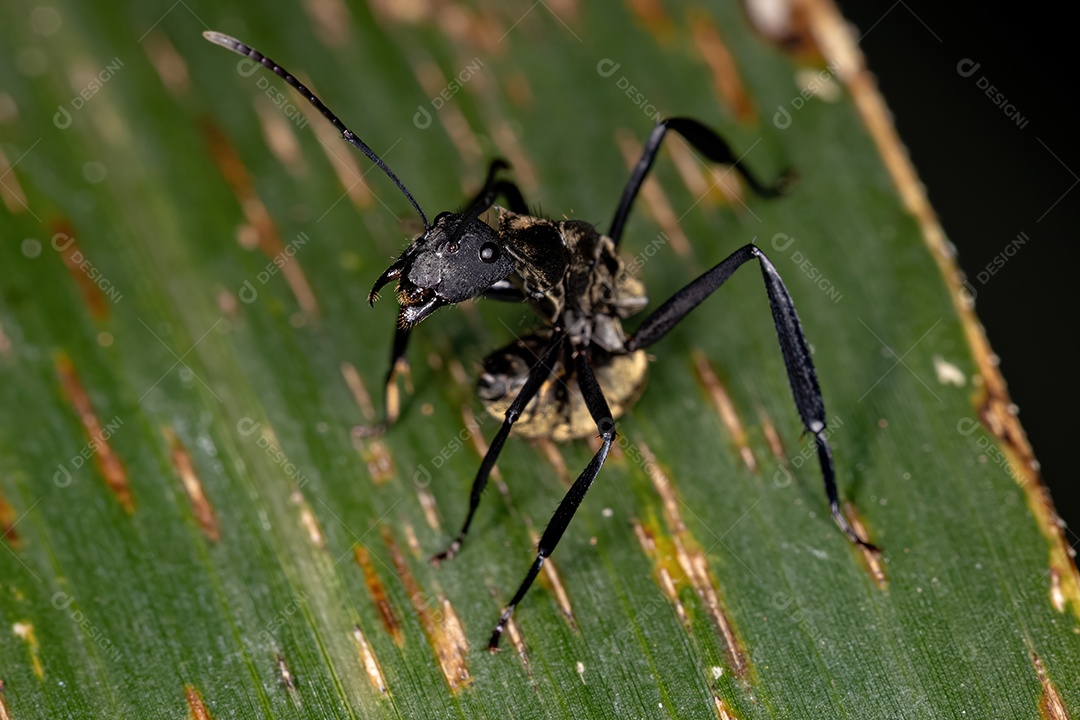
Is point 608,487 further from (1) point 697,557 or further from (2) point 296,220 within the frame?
(2) point 296,220

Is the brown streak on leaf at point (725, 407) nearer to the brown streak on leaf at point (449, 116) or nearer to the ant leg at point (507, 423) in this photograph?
the ant leg at point (507, 423)

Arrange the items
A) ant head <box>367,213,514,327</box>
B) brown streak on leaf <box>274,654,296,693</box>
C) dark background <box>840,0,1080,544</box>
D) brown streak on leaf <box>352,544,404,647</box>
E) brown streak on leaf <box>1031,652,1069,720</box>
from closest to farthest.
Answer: ant head <box>367,213,514,327</box>, brown streak on leaf <box>1031,652,1069,720</box>, brown streak on leaf <box>274,654,296,693</box>, brown streak on leaf <box>352,544,404,647</box>, dark background <box>840,0,1080,544</box>

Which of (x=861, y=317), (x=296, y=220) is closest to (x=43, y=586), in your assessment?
(x=296, y=220)

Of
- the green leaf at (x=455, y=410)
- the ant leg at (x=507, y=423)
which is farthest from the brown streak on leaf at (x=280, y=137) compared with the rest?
the ant leg at (x=507, y=423)

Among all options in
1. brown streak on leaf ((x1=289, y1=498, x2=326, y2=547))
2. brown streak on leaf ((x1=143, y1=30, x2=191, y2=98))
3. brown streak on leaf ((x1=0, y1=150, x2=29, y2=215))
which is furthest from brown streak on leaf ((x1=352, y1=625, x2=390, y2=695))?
brown streak on leaf ((x1=143, y1=30, x2=191, y2=98))

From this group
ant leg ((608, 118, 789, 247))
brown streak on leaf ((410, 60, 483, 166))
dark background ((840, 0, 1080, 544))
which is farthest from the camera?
brown streak on leaf ((410, 60, 483, 166))

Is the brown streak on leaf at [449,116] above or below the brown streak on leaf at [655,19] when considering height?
below

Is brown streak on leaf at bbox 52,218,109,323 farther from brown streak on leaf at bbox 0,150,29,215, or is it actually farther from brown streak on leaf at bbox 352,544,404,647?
brown streak on leaf at bbox 352,544,404,647
